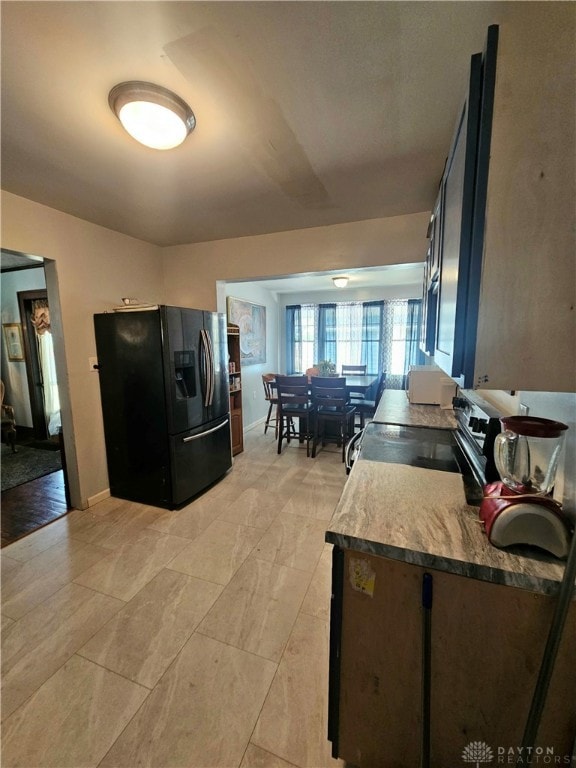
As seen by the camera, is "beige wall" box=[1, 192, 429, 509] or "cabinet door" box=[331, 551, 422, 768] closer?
"cabinet door" box=[331, 551, 422, 768]

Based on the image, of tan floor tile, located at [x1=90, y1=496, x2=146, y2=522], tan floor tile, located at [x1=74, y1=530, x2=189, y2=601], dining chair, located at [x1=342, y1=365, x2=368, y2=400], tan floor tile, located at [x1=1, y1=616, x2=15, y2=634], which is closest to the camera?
tan floor tile, located at [x1=1, y1=616, x2=15, y2=634]

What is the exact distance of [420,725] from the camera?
869mm

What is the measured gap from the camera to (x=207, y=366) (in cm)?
274

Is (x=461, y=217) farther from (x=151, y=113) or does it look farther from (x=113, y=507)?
(x=113, y=507)

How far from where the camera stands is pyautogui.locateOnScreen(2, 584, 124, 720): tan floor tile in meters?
1.28

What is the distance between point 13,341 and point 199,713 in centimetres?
515

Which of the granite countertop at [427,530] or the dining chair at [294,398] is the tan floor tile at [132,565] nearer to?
the granite countertop at [427,530]

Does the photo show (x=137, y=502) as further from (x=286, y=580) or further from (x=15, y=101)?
(x=15, y=101)

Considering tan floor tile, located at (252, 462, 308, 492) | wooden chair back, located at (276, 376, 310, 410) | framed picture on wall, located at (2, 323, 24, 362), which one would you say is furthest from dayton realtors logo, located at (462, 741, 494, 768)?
framed picture on wall, located at (2, 323, 24, 362)

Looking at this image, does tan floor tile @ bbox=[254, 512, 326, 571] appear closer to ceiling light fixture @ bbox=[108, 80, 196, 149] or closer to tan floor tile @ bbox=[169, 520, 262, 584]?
tan floor tile @ bbox=[169, 520, 262, 584]

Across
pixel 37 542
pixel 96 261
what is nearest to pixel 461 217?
pixel 96 261

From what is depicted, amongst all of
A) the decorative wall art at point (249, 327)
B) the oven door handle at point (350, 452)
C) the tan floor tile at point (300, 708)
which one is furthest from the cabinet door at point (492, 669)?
the decorative wall art at point (249, 327)

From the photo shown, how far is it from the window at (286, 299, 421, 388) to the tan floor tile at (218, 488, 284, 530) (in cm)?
359

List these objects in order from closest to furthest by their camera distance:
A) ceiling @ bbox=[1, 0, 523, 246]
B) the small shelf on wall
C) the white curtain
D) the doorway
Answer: ceiling @ bbox=[1, 0, 523, 246], the doorway, the small shelf on wall, the white curtain
